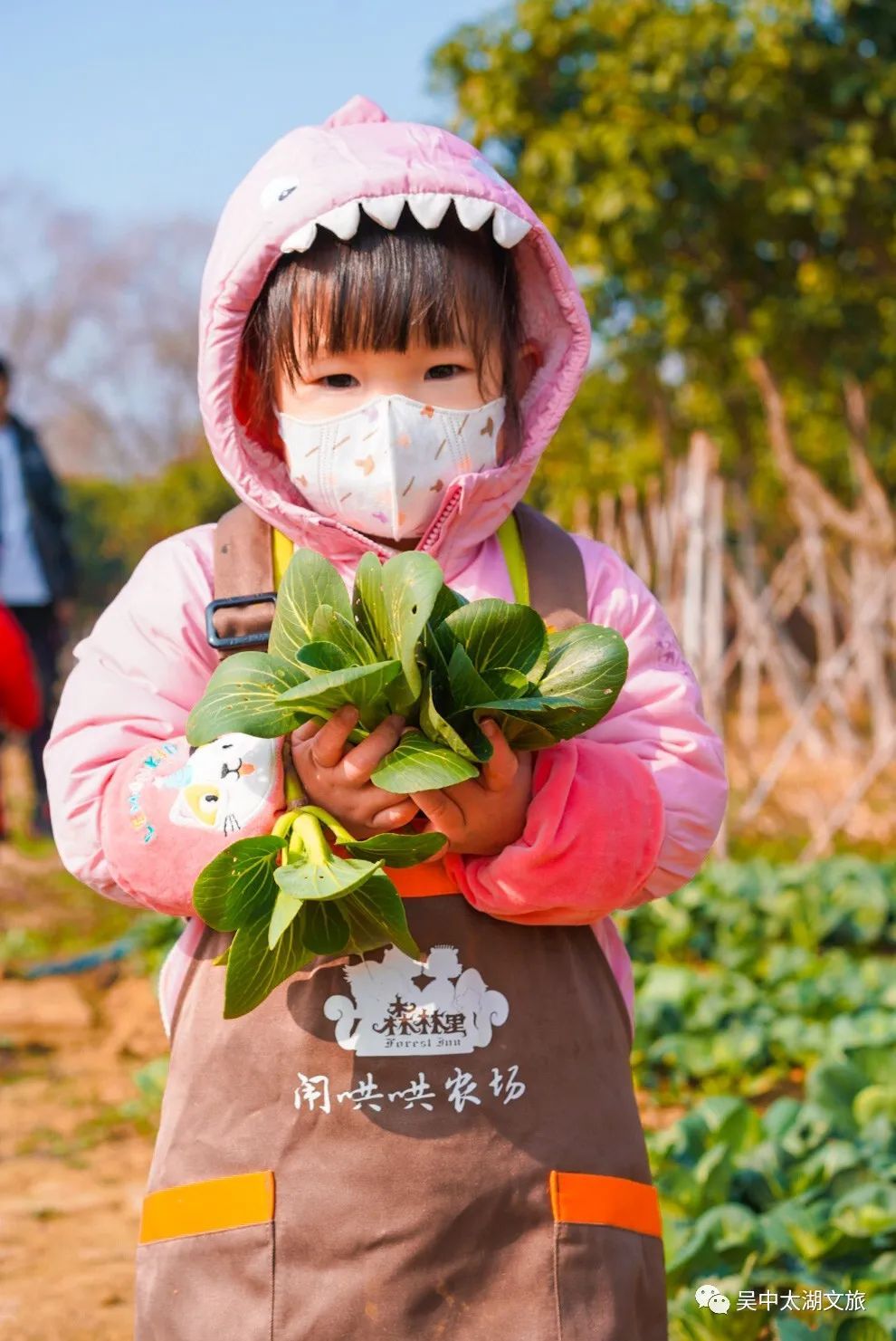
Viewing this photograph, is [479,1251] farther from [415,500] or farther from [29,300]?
[29,300]

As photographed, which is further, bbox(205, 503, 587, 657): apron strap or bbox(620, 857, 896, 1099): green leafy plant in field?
bbox(620, 857, 896, 1099): green leafy plant in field

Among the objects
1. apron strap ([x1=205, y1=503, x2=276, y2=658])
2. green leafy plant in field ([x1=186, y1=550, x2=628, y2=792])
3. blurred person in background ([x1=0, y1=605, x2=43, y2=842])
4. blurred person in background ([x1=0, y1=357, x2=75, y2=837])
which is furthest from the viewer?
blurred person in background ([x1=0, y1=357, x2=75, y2=837])

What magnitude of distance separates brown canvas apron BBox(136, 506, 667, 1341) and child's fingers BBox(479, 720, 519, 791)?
15 cm

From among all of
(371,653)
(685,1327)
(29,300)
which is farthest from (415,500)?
(29,300)

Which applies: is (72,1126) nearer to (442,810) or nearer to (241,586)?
(241,586)

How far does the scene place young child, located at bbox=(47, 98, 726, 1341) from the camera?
1.42 meters

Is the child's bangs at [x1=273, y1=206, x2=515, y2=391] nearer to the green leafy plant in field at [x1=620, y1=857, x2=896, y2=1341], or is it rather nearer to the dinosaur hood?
the dinosaur hood

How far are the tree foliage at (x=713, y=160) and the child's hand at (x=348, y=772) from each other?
228 inches

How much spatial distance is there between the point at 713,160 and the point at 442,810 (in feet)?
19.6

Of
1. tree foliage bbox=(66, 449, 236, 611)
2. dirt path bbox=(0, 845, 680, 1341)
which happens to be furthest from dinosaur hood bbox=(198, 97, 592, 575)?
tree foliage bbox=(66, 449, 236, 611)

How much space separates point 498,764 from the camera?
1349 mm

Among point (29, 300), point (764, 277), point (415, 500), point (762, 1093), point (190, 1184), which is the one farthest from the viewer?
point (29, 300)

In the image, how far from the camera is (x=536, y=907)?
1424 mm

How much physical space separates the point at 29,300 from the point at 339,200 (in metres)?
31.8
